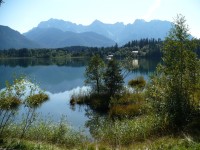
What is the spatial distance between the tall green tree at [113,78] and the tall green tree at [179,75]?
21531 mm

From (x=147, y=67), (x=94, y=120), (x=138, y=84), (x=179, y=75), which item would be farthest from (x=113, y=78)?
(x=147, y=67)

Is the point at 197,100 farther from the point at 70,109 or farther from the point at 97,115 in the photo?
the point at 70,109

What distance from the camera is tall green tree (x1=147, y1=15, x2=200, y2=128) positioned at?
61.2 ft

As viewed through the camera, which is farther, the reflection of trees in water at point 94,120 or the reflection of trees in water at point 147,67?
the reflection of trees in water at point 147,67

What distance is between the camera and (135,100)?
36.9 meters

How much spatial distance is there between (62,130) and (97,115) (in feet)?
46.5

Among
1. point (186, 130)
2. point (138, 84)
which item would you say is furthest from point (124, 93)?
point (186, 130)

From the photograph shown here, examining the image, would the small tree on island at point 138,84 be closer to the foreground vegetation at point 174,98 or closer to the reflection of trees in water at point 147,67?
the foreground vegetation at point 174,98

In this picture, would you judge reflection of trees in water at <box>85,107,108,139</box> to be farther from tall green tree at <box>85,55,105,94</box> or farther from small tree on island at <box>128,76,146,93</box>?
small tree on island at <box>128,76,146,93</box>

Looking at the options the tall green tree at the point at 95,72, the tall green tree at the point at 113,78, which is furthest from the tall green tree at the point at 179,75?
the tall green tree at the point at 95,72

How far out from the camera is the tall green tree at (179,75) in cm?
1866

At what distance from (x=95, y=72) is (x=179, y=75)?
25.7 meters

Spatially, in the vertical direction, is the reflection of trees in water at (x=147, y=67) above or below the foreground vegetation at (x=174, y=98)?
below

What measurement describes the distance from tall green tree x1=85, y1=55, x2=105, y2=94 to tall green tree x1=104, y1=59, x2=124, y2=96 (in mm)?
2236
